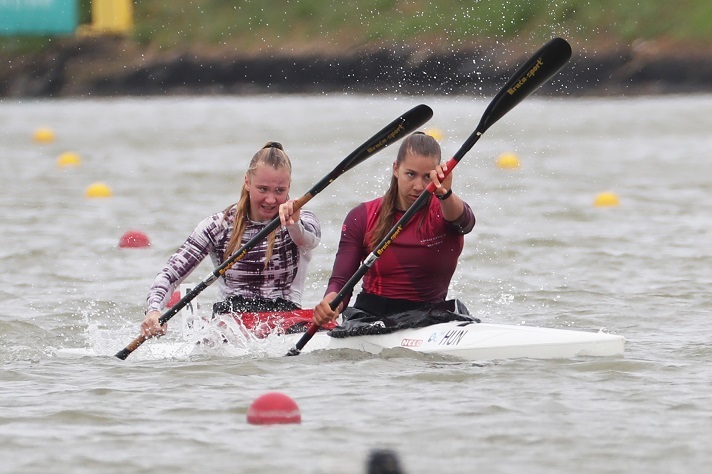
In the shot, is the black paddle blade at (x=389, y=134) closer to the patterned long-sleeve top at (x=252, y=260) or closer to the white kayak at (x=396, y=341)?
the patterned long-sleeve top at (x=252, y=260)

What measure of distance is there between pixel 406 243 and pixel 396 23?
3561 centimetres

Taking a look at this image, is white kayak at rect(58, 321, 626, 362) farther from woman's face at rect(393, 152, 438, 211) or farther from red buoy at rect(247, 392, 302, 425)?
red buoy at rect(247, 392, 302, 425)

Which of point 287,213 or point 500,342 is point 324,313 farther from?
point 500,342

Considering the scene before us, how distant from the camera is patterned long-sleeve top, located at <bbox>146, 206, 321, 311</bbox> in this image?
25.6 ft

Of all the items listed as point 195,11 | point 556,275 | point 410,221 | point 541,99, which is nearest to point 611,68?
point 541,99

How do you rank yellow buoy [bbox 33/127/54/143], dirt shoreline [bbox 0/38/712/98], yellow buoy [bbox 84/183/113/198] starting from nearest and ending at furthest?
yellow buoy [bbox 84/183/113/198] < yellow buoy [bbox 33/127/54/143] < dirt shoreline [bbox 0/38/712/98]

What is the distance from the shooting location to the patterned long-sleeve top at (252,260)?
7816 millimetres

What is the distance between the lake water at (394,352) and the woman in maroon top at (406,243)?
1.14ft

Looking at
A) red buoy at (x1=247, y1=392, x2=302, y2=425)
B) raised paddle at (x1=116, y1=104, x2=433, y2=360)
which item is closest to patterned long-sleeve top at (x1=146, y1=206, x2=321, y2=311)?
raised paddle at (x1=116, y1=104, x2=433, y2=360)

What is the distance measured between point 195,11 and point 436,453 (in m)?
45.2

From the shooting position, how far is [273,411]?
604 centimetres

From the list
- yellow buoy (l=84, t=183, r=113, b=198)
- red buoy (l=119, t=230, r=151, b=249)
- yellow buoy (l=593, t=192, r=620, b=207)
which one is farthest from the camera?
yellow buoy (l=84, t=183, r=113, b=198)

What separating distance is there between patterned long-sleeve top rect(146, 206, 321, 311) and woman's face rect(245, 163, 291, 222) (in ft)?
0.31

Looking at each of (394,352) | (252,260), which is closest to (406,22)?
(252,260)
